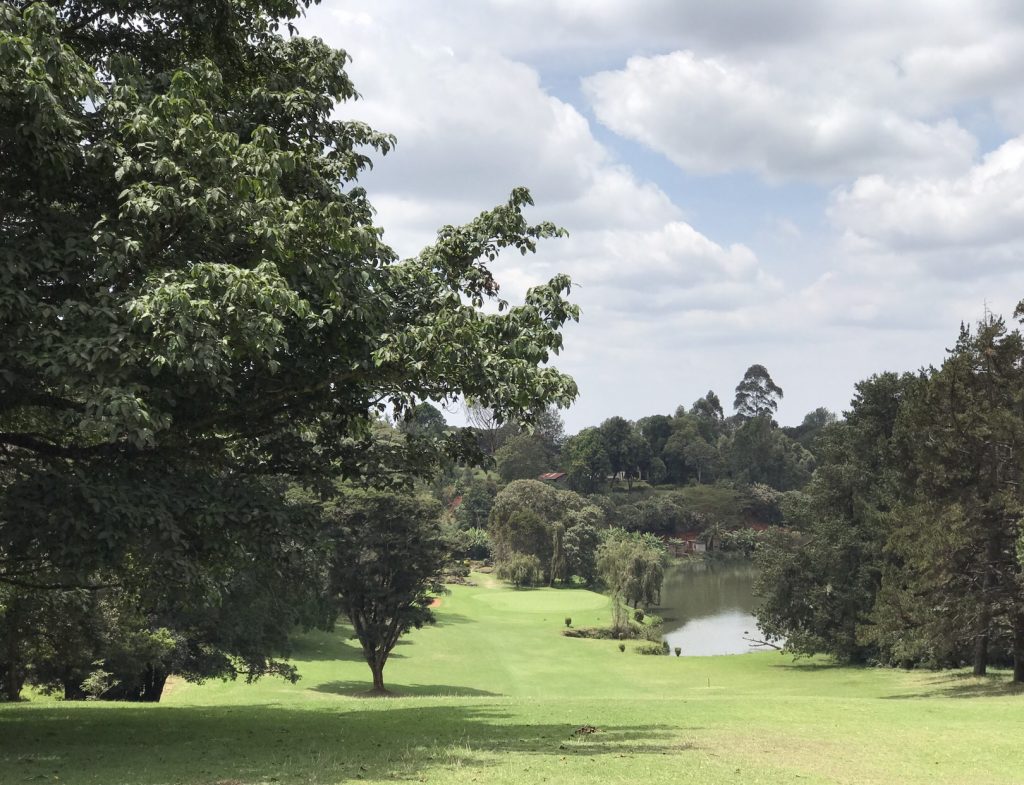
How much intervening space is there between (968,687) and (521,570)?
6338 cm

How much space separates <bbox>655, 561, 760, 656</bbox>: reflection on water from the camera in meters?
64.9

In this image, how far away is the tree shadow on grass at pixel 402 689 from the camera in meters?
41.0

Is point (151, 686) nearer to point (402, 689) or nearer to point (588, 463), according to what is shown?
point (402, 689)

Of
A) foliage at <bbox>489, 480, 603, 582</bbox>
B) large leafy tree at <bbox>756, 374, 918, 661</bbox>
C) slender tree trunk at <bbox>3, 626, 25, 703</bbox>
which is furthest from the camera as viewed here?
foliage at <bbox>489, 480, 603, 582</bbox>

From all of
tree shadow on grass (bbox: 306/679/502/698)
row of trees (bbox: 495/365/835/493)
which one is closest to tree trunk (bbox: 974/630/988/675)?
tree shadow on grass (bbox: 306/679/502/698)

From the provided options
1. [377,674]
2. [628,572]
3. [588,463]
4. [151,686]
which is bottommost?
[377,674]

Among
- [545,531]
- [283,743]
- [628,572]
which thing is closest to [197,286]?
[283,743]

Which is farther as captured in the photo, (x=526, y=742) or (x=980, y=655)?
(x=980, y=655)

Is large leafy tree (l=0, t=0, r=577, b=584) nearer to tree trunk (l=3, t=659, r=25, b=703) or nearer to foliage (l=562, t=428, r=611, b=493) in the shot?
tree trunk (l=3, t=659, r=25, b=703)

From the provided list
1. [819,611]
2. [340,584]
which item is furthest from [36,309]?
[819,611]

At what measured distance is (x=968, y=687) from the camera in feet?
109

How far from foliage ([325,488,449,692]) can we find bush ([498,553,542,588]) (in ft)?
179

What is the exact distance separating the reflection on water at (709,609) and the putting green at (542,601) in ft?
21.3

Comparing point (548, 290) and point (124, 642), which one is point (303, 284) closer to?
point (548, 290)
